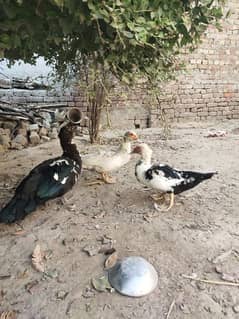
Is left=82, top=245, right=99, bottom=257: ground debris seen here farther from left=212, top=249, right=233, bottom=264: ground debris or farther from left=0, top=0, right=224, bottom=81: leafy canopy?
left=0, top=0, right=224, bottom=81: leafy canopy

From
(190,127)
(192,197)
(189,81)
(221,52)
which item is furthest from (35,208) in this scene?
(221,52)

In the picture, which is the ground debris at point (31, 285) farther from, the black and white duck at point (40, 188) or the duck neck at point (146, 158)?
the duck neck at point (146, 158)

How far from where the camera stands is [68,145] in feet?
11.2

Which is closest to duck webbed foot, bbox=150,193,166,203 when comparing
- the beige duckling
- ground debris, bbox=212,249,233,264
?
the beige duckling

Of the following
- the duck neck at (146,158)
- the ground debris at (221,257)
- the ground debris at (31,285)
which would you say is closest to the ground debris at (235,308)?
the ground debris at (221,257)

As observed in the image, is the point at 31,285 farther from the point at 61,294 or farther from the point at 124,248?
the point at 124,248

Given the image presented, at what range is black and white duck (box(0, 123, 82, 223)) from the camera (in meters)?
2.91

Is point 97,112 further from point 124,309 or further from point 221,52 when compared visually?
point 124,309

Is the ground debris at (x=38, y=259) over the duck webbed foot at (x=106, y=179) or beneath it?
beneath

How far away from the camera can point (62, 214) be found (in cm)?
303

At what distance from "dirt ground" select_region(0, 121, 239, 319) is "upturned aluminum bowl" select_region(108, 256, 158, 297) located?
4 cm

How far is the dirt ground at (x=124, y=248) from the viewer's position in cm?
215

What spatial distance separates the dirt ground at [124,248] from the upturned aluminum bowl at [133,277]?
0.04 meters

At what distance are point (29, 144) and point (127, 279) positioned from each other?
3.62m
